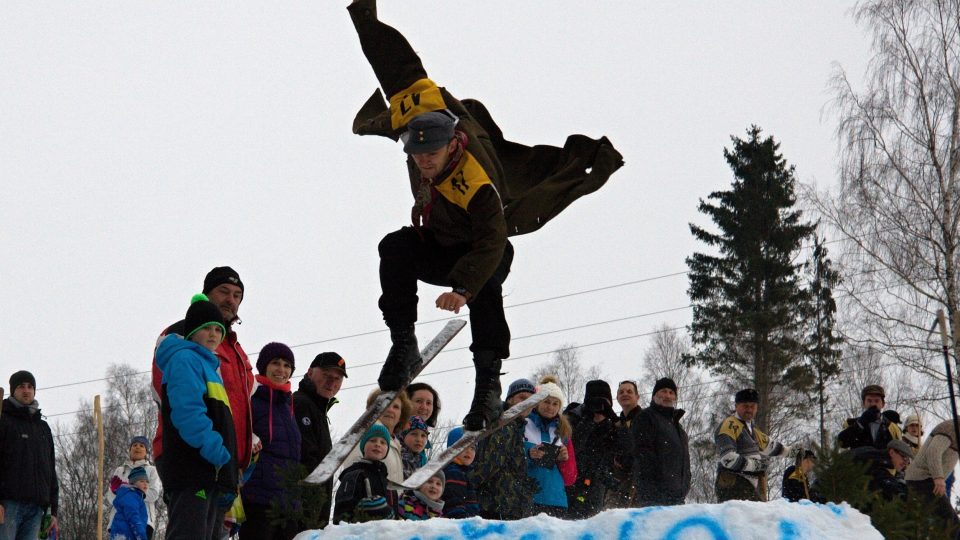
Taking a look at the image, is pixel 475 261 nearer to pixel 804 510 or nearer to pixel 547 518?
pixel 547 518

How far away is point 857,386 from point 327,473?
30920 millimetres

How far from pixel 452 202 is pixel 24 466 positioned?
13.8 feet

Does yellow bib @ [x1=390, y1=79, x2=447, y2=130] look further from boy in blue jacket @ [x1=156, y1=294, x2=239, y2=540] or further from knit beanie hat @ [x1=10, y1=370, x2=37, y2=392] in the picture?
knit beanie hat @ [x1=10, y1=370, x2=37, y2=392]

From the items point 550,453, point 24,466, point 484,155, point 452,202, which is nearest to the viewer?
point 452,202

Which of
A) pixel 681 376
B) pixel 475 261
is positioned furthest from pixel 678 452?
pixel 681 376

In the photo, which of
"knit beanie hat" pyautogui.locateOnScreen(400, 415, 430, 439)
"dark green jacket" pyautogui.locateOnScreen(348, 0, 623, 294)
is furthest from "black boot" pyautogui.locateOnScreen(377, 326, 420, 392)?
"knit beanie hat" pyautogui.locateOnScreen(400, 415, 430, 439)

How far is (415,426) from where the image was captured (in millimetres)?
7656

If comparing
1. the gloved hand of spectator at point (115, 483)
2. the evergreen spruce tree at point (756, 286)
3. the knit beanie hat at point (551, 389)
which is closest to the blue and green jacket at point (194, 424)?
the knit beanie hat at point (551, 389)

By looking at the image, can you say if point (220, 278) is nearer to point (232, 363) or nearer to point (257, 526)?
point (232, 363)

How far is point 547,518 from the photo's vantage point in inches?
157

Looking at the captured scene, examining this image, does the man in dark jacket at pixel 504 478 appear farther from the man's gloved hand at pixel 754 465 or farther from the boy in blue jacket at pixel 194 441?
the boy in blue jacket at pixel 194 441

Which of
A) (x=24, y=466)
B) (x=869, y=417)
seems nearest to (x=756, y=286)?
(x=869, y=417)

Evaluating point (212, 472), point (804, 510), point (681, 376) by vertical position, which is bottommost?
point (804, 510)

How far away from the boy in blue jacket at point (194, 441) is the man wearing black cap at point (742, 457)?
4.06 metres
